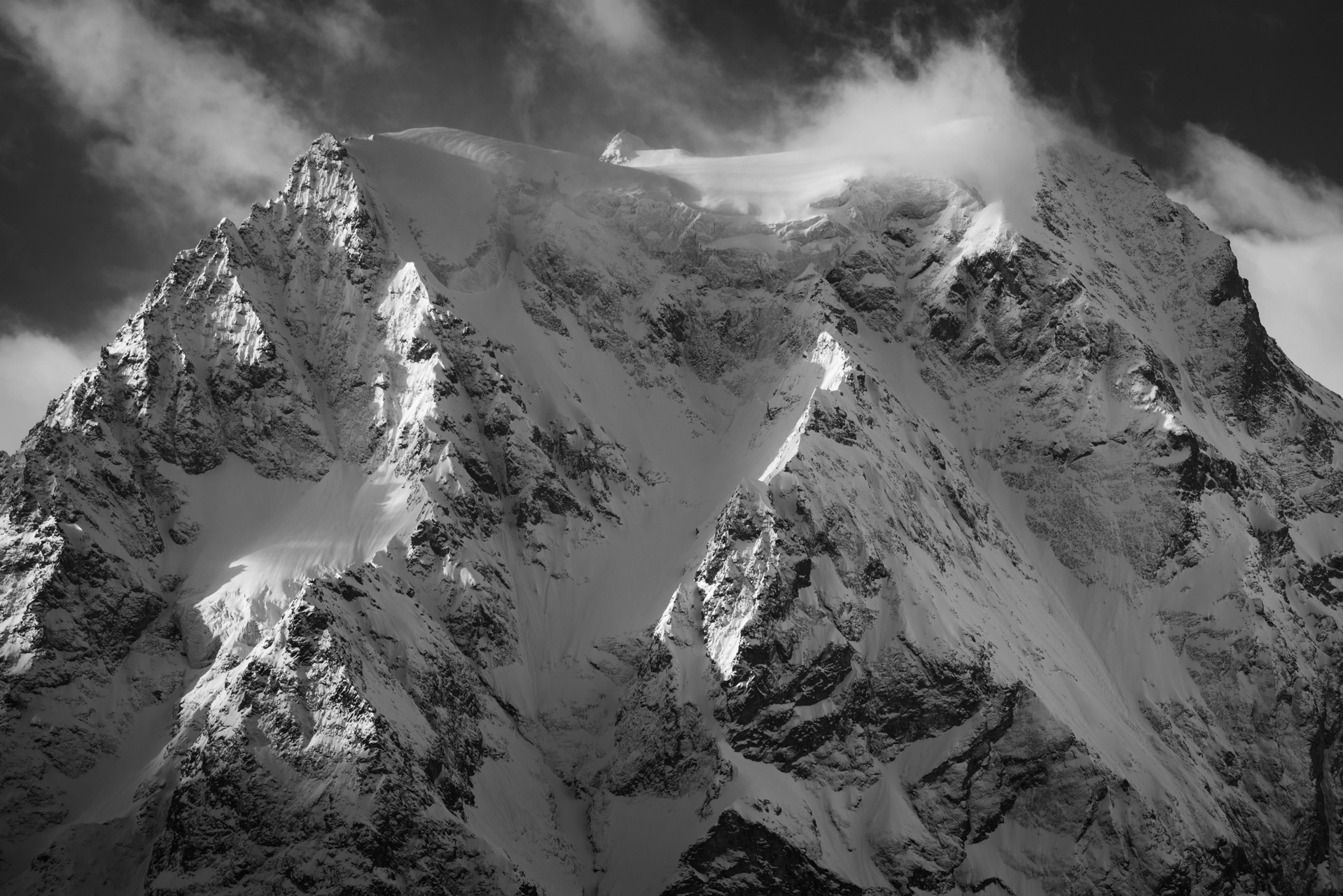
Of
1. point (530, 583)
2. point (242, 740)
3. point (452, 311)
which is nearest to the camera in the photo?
point (242, 740)

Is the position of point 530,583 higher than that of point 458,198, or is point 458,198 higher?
point 458,198

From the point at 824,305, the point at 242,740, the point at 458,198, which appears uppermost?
the point at 458,198

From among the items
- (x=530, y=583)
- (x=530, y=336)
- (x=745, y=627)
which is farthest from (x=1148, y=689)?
(x=530, y=336)

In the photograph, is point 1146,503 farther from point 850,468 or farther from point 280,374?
point 280,374

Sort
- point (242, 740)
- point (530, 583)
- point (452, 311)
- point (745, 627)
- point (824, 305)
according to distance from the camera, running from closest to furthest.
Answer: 1. point (242, 740)
2. point (745, 627)
3. point (530, 583)
4. point (452, 311)
5. point (824, 305)

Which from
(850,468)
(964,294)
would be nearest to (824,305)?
(964,294)

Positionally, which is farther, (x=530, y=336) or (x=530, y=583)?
(x=530, y=336)

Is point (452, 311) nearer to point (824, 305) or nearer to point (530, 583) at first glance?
point (530, 583)
